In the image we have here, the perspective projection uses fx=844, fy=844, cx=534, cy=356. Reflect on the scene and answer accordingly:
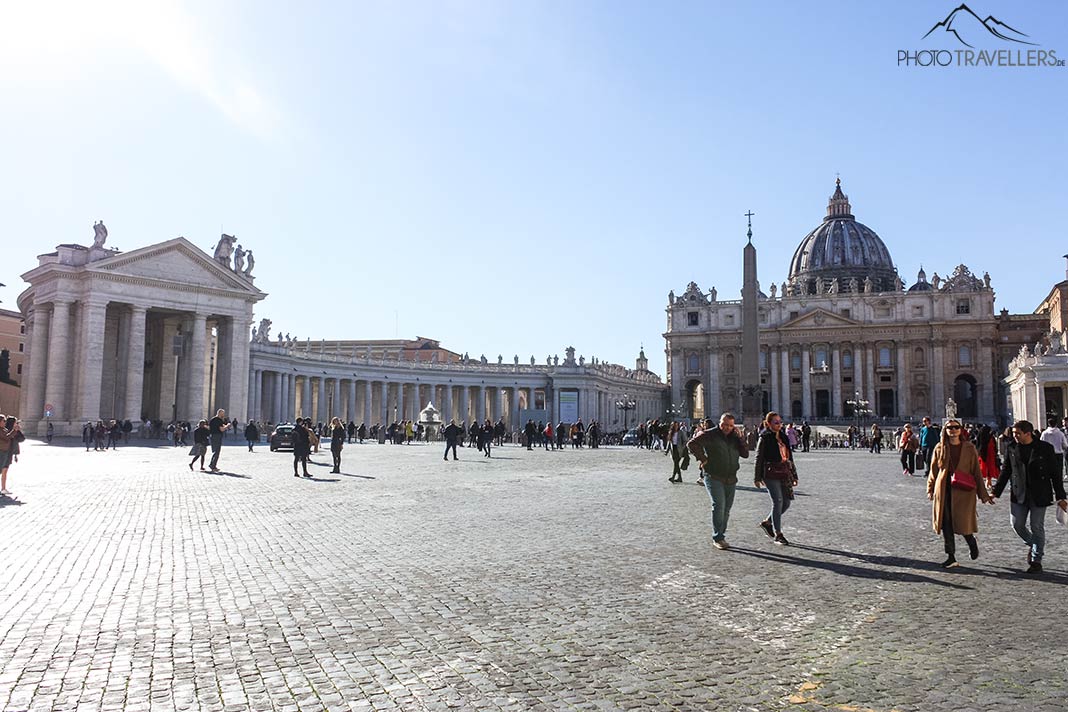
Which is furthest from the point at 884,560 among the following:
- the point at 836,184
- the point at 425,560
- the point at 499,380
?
the point at 836,184

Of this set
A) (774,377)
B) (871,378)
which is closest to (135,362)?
(774,377)

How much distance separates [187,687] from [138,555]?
190 inches

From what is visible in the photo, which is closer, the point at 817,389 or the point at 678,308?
the point at 817,389

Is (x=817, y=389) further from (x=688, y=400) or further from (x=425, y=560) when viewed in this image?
(x=425, y=560)

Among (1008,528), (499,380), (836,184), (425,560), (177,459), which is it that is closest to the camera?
(425,560)

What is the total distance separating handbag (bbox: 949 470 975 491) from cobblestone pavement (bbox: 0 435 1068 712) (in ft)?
2.70

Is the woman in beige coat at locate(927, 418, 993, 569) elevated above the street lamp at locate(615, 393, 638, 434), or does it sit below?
below

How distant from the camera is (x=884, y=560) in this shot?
30.1 ft

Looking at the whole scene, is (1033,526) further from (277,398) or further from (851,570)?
(277,398)

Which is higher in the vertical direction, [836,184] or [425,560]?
[836,184]

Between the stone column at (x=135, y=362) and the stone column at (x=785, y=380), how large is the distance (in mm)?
66340

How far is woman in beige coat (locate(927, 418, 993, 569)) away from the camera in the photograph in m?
8.73

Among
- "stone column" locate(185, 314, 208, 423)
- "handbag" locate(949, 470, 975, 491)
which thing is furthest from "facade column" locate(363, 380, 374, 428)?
"handbag" locate(949, 470, 975, 491)

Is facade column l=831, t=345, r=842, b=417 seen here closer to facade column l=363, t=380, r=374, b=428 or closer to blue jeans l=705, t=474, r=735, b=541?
facade column l=363, t=380, r=374, b=428
